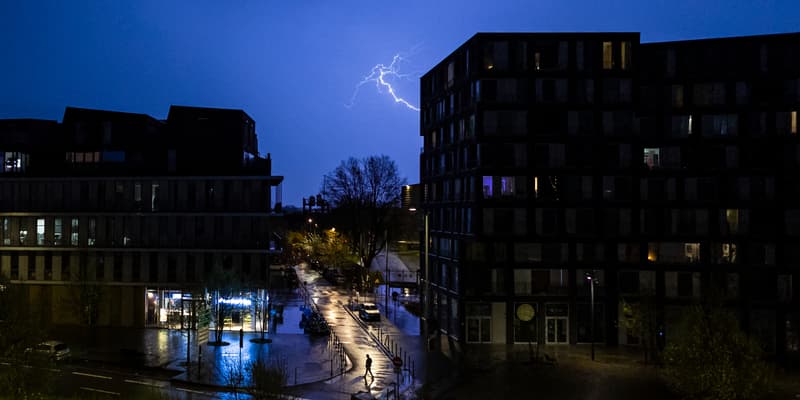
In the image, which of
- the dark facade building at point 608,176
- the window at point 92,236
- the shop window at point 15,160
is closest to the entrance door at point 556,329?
the dark facade building at point 608,176

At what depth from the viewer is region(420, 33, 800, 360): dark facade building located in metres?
49.7

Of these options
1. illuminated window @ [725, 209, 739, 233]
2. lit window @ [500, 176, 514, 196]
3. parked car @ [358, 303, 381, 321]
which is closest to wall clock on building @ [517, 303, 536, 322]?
lit window @ [500, 176, 514, 196]

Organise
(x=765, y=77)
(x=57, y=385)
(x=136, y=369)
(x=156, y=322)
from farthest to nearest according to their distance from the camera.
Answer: (x=156, y=322), (x=765, y=77), (x=136, y=369), (x=57, y=385)

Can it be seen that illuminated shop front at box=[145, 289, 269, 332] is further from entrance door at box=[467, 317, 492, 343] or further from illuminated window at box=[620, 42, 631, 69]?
illuminated window at box=[620, 42, 631, 69]

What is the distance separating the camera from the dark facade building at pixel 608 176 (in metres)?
49.7

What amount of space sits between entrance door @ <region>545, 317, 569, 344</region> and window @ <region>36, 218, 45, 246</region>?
4300 centimetres

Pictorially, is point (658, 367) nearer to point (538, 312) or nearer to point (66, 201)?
point (538, 312)

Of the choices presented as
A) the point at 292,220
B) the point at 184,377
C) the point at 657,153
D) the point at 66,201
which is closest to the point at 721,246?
the point at 657,153

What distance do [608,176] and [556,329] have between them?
1248 cm

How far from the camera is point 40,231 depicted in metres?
56.5

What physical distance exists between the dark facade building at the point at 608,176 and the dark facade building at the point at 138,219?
1899 cm

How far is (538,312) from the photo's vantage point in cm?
5006

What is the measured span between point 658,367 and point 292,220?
426ft

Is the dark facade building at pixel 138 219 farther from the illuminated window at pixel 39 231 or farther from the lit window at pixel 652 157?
the lit window at pixel 652 157
